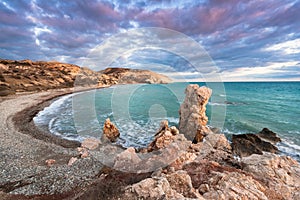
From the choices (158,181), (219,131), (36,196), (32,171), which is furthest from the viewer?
(219,131)

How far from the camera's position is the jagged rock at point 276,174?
688 centimetres

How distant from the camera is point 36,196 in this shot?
25.6ft

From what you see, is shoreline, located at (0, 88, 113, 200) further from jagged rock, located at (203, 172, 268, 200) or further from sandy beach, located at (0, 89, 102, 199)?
jagged rock, located at (203, 172, 268, 200)

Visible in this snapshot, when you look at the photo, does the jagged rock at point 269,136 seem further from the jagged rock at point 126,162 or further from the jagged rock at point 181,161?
the jagged rock at point 126,162

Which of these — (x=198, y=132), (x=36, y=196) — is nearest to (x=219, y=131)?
(x=198, y=132)

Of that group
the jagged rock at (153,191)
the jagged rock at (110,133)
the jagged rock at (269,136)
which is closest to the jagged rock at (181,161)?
the jagged rock at (153,191)

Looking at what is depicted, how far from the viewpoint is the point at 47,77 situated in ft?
277

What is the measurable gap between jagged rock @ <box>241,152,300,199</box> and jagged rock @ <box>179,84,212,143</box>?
8348 mm

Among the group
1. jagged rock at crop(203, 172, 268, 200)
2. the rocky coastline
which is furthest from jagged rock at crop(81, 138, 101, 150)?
jagged rock at crop(203, 172, 268, 200)

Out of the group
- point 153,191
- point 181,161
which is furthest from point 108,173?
point 153,191

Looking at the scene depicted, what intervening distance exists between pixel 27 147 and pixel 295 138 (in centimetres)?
2971

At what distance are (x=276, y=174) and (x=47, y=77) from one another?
98732mm

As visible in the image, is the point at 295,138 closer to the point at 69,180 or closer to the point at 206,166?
the point at 206,166

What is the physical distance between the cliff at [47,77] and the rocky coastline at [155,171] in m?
16.1
